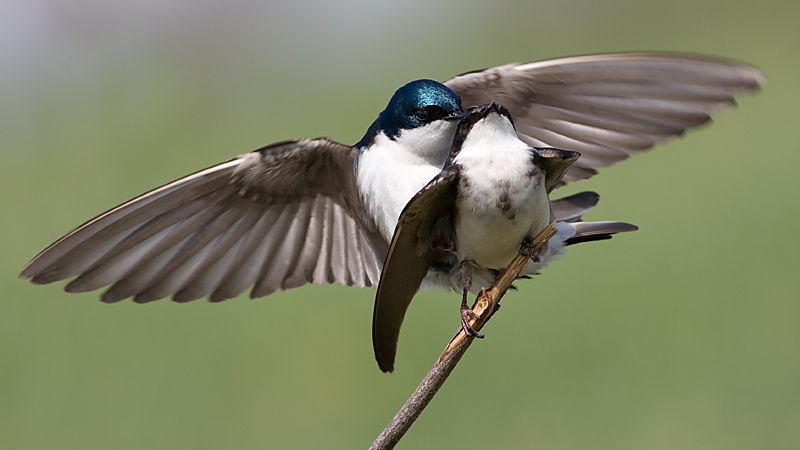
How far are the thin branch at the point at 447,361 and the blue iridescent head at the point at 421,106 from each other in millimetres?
518

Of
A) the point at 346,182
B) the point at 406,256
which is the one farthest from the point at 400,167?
the point at 406,256

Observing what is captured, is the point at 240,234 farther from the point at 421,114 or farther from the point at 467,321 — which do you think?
the point at 467,321

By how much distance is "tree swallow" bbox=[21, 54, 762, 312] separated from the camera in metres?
2.02

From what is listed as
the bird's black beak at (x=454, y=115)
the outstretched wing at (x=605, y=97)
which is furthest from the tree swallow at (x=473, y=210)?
the outstretched wing at (x=605, y=97)

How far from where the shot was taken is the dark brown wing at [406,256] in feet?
4.66

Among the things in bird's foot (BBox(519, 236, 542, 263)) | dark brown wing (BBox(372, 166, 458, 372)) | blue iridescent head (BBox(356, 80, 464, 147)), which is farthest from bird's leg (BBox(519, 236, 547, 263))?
blue iridescent head (BBox(356, 80, 464, 147))

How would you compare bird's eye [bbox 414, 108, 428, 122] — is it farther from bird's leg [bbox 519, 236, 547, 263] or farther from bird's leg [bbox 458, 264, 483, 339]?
bird's leg [bbox 519, 236, 547, 263]

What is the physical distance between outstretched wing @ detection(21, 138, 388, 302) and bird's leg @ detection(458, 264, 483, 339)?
65cm

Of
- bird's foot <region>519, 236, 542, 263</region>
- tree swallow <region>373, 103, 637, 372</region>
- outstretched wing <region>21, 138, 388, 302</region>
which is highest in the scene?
tree swallow <region>373, 103, 637, 372</region>

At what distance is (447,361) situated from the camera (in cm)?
129

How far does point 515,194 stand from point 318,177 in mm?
1039

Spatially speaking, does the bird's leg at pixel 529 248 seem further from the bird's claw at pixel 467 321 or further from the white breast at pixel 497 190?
the bird's claw at pixel 467 321

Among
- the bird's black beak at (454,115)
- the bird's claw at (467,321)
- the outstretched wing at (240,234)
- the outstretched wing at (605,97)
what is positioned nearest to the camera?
the bird's claw at (467,321)

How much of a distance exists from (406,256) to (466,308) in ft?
0.45
